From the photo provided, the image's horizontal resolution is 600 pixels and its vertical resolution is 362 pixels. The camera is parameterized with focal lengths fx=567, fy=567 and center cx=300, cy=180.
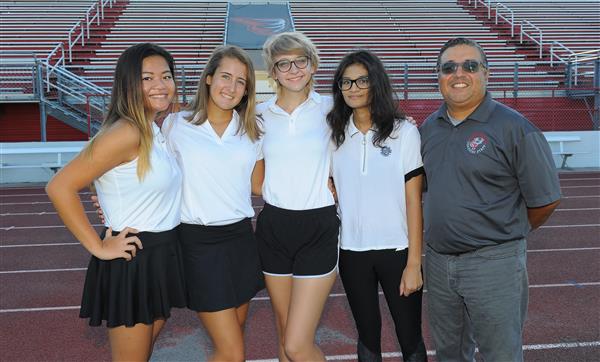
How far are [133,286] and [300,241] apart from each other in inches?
28.6

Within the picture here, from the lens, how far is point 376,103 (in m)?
2.45

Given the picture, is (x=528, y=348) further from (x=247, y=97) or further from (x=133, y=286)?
(x=133, y=286)

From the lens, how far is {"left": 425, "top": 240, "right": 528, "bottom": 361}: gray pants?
2227 millimetres

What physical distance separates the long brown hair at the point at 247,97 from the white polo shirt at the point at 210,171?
0.16 ft

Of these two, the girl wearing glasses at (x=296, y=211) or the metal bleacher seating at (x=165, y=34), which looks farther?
the metal bleacher seating at (x=165, y=34)

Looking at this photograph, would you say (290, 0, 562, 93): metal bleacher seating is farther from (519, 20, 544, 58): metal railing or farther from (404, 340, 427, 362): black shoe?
(404, 340, 427, 362): black shoe

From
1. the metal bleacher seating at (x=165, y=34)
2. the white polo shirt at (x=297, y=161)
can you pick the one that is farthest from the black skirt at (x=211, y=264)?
the metal bleacher seating at (x=165, y=34)

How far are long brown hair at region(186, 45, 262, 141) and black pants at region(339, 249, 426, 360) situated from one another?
698 mm

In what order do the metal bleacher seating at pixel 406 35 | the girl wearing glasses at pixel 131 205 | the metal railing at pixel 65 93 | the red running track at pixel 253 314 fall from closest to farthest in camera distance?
1. the girl wearing glasses at pixel 131 205
2. the red running track at pixel 253 314
3. the metal railing at pixel 65 93
4. the metal bleacher seating at pixel 406 35

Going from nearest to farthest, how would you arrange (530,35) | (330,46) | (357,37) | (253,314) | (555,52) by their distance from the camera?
(253,314) → (555,52) → (330,46) → (530,35) → (357,37)

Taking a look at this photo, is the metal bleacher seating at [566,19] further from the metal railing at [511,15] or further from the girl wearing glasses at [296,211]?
the girl wearing glasses at [296,211]

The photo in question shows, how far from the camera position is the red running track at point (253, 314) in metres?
3.49

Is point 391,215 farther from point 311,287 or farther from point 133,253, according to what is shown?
point 133,253

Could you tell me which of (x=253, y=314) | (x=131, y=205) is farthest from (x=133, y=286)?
→ (x=253, y=314)
